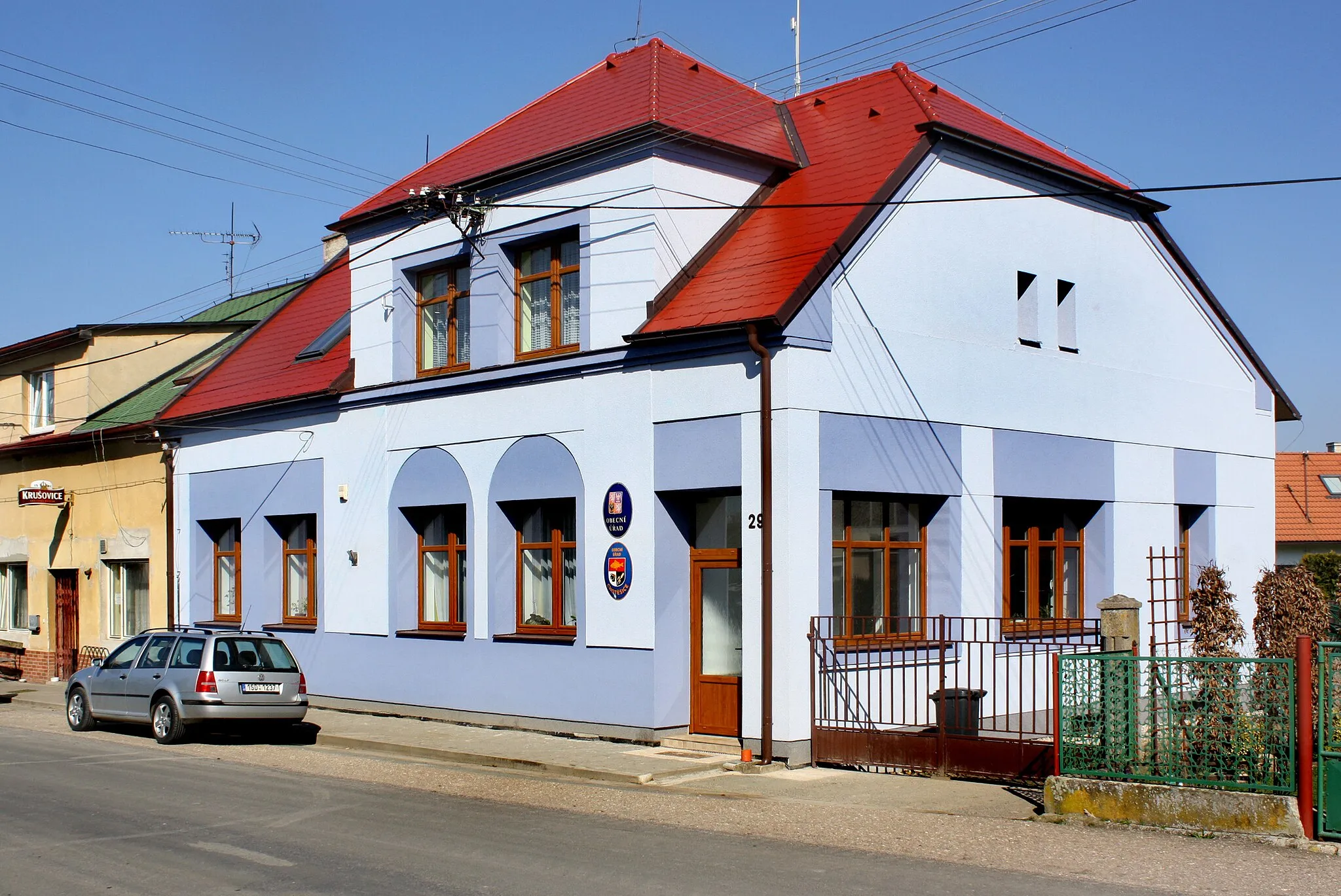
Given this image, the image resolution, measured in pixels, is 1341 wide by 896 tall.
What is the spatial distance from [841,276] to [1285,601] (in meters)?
5.78

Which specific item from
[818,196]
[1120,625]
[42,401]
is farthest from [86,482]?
[1120,625]

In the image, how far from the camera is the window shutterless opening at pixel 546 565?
58.5 ft

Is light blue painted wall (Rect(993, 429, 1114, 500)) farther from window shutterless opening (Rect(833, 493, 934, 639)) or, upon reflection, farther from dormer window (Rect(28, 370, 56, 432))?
dormer window (Rect(28, 370, 56, 432))

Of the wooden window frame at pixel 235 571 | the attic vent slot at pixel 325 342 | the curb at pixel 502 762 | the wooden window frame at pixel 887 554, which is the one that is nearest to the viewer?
the curb at pixel 502 762

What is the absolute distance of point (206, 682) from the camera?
57.1 ft

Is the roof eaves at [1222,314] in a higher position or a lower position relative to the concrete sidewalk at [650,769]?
higher

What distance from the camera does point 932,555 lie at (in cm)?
1686

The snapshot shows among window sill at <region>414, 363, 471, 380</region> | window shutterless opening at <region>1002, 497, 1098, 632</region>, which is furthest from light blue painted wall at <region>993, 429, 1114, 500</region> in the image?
window sill at <region>414, 363, 471, 380</region>

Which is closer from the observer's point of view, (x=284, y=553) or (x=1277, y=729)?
(x=1277, y=729)

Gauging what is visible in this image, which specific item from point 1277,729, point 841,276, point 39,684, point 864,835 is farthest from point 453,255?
point 39,684

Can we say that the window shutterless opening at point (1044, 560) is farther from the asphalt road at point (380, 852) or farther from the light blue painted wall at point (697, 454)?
the asphalt road at point (380, 852)

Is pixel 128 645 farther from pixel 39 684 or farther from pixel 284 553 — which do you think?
pixel 39 684

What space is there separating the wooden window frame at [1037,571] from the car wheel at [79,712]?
42.4 ft

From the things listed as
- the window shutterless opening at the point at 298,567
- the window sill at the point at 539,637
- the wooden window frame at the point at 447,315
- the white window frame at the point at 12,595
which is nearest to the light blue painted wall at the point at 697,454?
the window sill at the point at 539,637
